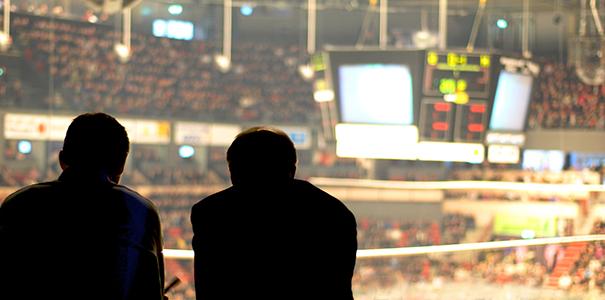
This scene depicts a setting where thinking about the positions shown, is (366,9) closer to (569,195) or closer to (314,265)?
(569,195)

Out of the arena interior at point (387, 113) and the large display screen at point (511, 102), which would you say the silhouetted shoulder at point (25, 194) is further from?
the large display screen at point (511, 102)

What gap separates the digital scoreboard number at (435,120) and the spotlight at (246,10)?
635cm

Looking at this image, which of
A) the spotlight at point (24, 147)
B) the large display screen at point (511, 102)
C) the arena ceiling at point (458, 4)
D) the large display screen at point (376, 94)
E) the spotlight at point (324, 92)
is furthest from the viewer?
the arena ceiling at point (458, 4)

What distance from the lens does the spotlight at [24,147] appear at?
686 cm

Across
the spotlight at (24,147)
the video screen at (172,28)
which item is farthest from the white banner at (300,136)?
the spotlight at (24,147)

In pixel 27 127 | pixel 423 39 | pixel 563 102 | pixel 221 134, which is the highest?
pixel 423 39

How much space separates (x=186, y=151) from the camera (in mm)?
14781

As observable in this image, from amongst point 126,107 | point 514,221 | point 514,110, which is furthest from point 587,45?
point 126,107

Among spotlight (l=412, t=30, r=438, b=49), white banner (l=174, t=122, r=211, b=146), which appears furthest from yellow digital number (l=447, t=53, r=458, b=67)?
white banner (l=174, t=122, r=211, b=146)

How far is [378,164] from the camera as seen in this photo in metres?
9.92

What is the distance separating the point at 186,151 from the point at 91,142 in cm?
1346

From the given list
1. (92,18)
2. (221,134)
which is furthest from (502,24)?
(221,134)

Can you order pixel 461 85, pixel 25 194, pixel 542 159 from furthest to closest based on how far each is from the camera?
pixel 542 159, pixel 461 85, pixel 25 194

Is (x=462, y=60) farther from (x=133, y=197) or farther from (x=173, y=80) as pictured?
(x=173, y=80)
